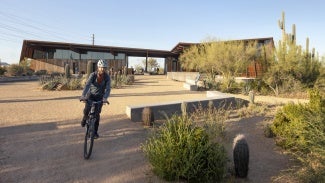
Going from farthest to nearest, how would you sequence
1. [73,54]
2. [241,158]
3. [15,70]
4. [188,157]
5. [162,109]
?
[73,54], [15,70], [162,109], [241,158], [188,157]

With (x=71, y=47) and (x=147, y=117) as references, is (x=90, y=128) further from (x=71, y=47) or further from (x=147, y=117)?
(x=71, y=47)

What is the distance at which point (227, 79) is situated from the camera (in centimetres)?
1959

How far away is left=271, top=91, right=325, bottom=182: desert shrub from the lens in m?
4.69

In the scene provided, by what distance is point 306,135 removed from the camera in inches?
233

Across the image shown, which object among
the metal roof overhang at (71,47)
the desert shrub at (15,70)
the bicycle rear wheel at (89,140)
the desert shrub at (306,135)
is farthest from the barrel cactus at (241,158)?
the metal roof overhang at (71,47)

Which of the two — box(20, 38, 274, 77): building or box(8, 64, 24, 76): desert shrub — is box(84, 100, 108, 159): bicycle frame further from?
box(20, 38, 274, 77): building

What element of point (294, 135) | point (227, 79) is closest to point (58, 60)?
point (227, 79)

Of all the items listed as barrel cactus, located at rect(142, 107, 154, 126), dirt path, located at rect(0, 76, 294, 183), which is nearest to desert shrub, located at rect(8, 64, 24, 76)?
dirt path, located at rect(0, 76, 294, 183)

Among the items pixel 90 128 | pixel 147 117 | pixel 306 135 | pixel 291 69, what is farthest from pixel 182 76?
pixel 90 128

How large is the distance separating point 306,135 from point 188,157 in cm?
291

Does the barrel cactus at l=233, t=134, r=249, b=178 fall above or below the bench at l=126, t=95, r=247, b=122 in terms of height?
below

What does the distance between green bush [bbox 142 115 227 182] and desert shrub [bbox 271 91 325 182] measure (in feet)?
4.57

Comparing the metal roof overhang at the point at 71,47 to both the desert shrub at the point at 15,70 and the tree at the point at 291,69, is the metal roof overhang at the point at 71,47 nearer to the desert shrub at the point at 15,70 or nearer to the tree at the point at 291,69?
the desert shrub at the point at 15,70

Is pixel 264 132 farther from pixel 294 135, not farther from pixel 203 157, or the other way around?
pixel 203 157
